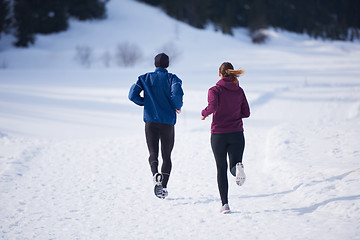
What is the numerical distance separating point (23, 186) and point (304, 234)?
392 centimetres

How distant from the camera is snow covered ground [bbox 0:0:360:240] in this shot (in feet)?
12.2

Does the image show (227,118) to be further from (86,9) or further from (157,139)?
(86,9)

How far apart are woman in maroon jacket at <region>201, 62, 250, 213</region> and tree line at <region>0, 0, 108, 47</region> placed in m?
34.9

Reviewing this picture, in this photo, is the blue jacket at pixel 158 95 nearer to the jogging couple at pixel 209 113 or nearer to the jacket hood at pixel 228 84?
the jogging couple at pixel 209 113

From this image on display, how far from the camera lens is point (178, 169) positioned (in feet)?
20.4

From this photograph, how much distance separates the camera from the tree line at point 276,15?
175 ft

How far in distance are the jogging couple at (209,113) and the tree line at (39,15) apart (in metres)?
34.0

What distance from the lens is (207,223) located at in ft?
12.3

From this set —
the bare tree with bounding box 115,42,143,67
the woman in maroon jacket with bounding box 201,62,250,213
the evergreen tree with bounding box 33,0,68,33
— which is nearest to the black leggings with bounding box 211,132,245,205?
Answer: the woman in maroon jacket with bounding box 201,62,250,213

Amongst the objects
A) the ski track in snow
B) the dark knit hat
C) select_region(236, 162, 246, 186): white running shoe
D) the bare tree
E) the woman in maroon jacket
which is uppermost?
the bare tree

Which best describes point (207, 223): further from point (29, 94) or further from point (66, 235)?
point (29, 94)

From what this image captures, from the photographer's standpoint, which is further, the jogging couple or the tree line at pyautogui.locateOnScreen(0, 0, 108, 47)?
the tree line at pyautogui.locateOnScreen(0, 0, 108, 47)

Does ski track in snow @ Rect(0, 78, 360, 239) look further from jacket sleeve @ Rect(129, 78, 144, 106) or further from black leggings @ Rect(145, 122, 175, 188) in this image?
jacket sleeve @ Rect(129, 78, 144, 106)

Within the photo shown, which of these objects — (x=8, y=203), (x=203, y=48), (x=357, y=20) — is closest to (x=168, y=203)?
(x=8, y=203)
